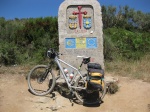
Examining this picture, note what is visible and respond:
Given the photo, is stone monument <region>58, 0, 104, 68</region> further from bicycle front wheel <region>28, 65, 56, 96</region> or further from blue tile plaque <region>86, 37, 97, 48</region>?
bicycle front wheel <region>28, 65, 56, 96</region>

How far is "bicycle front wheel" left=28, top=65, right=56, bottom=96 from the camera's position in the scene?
6418 mm

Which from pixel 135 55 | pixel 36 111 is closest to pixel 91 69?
pixel 36 111

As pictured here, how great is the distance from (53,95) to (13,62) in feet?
9.29

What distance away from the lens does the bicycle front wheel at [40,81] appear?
642 centimetres

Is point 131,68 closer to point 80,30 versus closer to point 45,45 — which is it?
point 80,30

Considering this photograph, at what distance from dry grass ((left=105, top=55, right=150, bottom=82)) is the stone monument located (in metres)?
1.32

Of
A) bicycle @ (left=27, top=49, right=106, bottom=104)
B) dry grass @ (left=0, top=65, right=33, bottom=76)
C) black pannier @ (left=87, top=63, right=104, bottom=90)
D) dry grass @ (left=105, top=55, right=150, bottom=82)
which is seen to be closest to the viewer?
black pannier @ (left=87, top=63, right=104, bottom=90)

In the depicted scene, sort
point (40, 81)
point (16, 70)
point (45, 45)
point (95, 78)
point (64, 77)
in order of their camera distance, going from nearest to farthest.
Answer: point (95, 78)
point (64, 77)
point (40, 81)
point (16, 70)
point (45, 45)

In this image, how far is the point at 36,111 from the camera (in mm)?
5840

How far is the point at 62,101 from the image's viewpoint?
6.29m

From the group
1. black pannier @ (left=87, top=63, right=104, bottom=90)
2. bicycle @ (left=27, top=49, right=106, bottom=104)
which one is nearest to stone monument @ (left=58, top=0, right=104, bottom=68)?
bicycle @ (left=27, top=49, right=106, bottom=104)

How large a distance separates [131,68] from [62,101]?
3127mm

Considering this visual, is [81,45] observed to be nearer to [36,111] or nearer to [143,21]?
[36,111]

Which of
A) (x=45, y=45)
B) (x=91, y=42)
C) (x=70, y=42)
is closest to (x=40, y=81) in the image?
(x=70, y=42)
